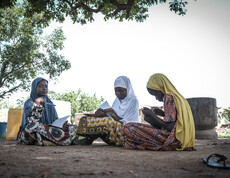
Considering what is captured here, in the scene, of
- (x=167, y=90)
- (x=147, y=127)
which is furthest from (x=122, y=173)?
(x=167, y=90)

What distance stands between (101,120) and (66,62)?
27.2ft

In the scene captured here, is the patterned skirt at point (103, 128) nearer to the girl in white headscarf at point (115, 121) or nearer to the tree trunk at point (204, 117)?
the girl in white headscarf at point (115, 121)

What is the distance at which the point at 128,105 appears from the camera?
15.1 feet

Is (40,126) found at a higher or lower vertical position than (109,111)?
lower

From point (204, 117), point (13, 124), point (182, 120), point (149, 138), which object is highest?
point (182, 120)

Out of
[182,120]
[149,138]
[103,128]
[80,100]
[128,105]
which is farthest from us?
[80,100]

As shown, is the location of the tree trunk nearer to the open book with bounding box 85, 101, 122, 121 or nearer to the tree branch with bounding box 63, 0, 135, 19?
the open book with bounding box 85, 101, 122, 121

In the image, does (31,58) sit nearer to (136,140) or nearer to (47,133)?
(47,133)

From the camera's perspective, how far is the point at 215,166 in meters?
1.88

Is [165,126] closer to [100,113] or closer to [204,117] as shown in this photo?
[100,113]

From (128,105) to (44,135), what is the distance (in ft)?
6.36

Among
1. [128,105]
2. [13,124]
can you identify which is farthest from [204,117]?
[13,124]

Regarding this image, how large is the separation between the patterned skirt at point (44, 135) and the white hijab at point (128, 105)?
1.21 m

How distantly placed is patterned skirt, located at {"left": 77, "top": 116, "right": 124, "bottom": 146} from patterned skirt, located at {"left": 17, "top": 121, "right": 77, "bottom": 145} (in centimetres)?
47
